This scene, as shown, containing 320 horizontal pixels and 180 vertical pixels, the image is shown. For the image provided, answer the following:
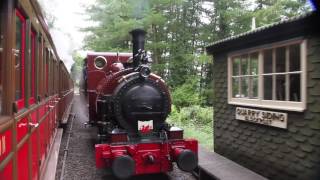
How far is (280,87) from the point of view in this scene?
5566 mm

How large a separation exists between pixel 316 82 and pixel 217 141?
138 inches

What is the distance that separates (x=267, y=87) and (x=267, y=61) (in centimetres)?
42

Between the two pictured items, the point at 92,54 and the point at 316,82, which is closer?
the point at 316,82

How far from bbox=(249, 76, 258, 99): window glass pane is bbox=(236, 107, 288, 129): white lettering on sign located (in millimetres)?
277

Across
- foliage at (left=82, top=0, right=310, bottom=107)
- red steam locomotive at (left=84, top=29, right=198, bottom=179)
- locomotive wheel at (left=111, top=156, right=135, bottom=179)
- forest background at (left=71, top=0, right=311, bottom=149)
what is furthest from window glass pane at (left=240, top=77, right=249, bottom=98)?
foliage at (left=82, top=0, right=310, bottom=107)

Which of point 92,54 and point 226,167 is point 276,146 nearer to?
point 226,167

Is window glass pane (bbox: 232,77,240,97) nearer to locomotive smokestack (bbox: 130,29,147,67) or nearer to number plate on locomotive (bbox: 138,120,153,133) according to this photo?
number plate on locomotive (bbox: 138,120,153,133)

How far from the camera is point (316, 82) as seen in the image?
4.60m

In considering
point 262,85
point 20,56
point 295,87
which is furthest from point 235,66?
point 20,56

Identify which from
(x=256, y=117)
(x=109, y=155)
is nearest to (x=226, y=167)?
(x=256, y=117)

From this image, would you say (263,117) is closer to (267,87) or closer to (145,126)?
(267,87)

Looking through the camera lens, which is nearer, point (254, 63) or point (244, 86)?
point (254, 63)

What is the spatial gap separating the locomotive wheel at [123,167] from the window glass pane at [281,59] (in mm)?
2743

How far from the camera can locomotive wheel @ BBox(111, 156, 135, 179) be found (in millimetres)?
5816
